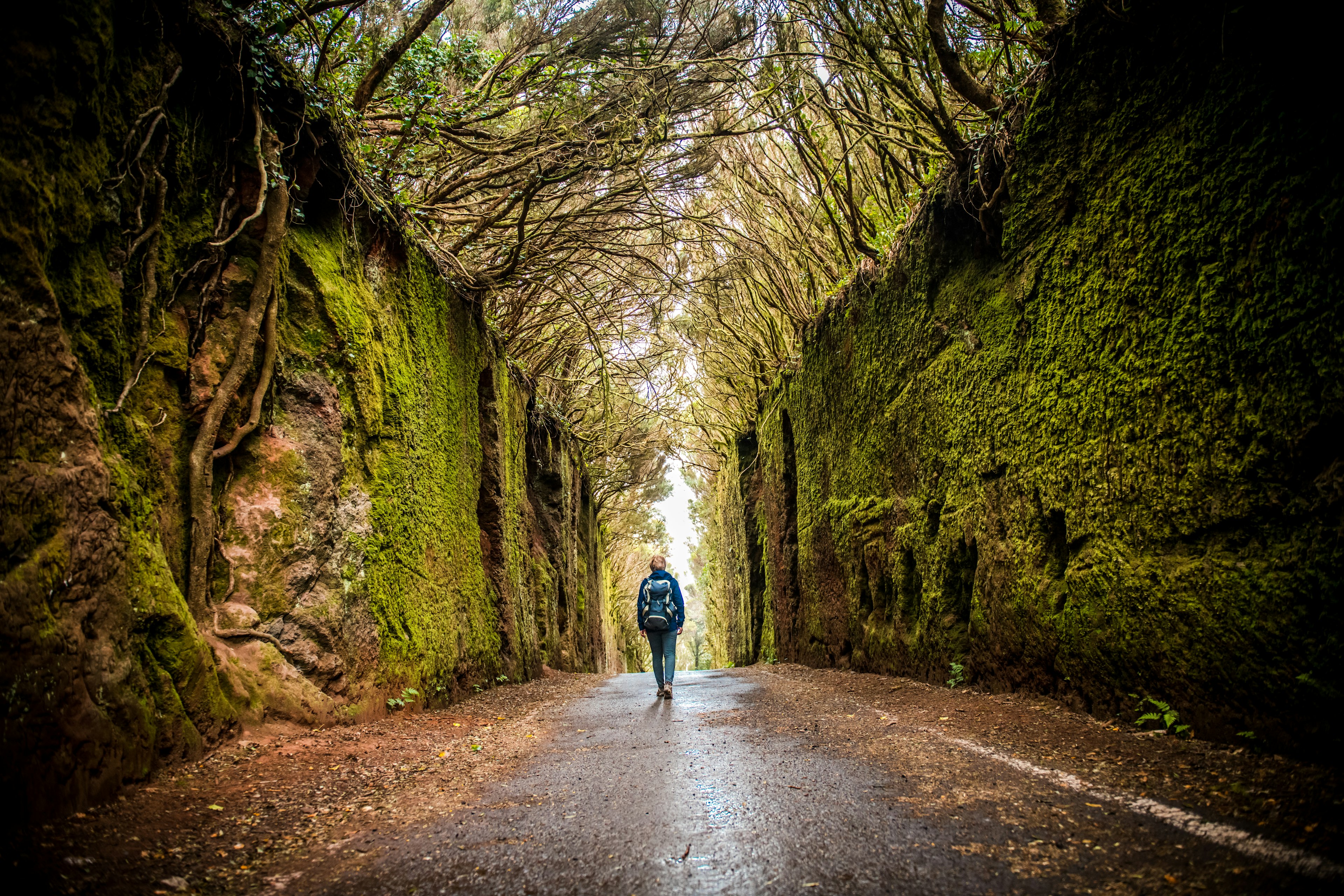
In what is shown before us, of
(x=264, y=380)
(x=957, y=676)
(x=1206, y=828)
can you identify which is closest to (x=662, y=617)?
(x=957, y=676)

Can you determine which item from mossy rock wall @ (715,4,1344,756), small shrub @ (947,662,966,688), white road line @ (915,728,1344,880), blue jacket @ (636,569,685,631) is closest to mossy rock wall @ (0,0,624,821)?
blue jacket @ (636,569,685,631)

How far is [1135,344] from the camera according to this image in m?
3.89

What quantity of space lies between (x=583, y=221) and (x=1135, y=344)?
6.73m

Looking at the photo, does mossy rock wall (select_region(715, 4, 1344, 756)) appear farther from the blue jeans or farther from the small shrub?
the blue jeans

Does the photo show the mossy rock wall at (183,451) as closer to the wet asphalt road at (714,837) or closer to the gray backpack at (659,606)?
the wet asphalt road at (714,837)

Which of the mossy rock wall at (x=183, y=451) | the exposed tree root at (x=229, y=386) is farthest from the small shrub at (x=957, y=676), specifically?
the exposed tree root at (x=229, y=386)

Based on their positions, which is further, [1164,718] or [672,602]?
[672,602]

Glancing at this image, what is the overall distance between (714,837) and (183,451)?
3779 millimetres

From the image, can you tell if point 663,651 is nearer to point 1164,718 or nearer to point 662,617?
point 662,617

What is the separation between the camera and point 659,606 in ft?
25.6

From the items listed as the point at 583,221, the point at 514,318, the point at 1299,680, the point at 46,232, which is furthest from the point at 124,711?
the point at 514,318

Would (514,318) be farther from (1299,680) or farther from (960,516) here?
(1299,680)

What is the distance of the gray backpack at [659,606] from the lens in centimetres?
780

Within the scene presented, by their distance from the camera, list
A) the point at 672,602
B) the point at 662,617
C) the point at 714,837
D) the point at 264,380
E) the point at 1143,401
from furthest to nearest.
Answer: the point at 672,602 < the point at 662,617 < the point at 264,380 < the point at 1143,401 < the point at 714,837
